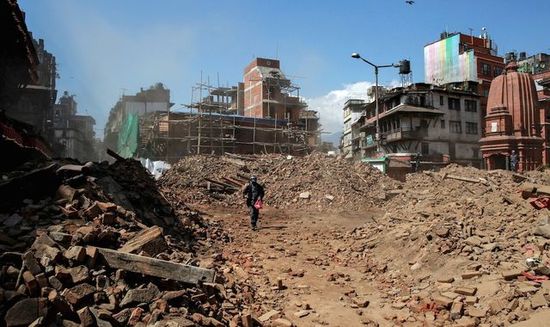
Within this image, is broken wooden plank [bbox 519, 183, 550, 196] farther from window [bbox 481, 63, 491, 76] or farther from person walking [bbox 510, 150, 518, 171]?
window [bbox 481, 63, 491, 76]

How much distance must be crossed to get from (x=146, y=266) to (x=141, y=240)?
111cm

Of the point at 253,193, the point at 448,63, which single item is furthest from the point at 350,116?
the point at 253,193

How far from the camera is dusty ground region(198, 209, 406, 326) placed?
6711mm

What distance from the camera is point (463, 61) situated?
2336 inches

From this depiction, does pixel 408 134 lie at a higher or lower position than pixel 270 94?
lower

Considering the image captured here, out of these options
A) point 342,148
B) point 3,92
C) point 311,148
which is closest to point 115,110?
point 342,148

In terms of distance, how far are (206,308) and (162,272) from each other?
2.60 feet

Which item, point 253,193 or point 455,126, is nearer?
point 253,193

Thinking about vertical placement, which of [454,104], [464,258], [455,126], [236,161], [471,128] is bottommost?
[464,258]

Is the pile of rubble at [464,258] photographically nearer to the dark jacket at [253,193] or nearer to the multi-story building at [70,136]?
the dark jacket at [253,193]

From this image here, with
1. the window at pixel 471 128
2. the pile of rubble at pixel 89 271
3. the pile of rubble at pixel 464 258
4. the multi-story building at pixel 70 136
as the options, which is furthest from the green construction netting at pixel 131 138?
the window at pixel 471 128

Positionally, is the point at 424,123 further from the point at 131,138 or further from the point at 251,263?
the point at 251,263

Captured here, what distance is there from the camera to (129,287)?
525cm

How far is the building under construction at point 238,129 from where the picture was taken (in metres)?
40.1
